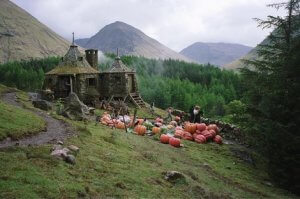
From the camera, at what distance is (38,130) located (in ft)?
82.7

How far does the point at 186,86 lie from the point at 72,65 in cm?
7683

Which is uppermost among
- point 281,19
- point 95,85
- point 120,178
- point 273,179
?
point 281,19

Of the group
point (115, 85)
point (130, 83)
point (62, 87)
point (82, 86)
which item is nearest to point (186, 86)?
point (130, 83)

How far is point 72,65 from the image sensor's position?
60.6m

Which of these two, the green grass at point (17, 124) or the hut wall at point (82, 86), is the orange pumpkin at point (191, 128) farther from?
the hut wall at point (82, 86)

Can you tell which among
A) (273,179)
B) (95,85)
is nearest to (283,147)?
(273,179)

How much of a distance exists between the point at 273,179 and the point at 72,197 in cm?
1766

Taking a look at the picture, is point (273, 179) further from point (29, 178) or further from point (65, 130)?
point (29, 178)

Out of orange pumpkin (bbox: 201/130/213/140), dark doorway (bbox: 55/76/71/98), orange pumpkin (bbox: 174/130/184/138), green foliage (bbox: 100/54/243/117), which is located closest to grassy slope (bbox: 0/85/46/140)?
orange pumpkin (bbox: 174/130/184/138)

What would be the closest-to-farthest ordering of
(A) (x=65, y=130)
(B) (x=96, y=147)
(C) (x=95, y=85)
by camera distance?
(B) (x=96, y=147)
(A) (x=65, y=130)
(C) (x=95, y=85)

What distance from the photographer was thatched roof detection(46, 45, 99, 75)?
195ft

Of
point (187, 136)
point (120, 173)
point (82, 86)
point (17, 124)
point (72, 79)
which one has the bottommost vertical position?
point (187, 136)

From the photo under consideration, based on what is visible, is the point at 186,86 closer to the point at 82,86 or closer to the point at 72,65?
the point at 72,65

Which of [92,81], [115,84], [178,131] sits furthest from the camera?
[115,84]
